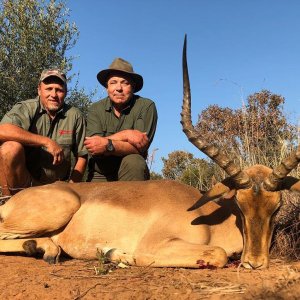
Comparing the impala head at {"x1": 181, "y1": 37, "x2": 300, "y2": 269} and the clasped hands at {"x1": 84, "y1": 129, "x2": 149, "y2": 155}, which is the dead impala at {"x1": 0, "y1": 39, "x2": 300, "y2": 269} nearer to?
the impala head at {"x1": 181, "y1": 37, "x2": 300, "y2": 269}

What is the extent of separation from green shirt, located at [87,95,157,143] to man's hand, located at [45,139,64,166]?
0.90m

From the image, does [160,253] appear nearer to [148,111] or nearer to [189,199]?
[189,199]

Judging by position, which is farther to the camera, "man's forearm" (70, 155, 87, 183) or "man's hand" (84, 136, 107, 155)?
"man's forearm" (70, 155, 87, 183)

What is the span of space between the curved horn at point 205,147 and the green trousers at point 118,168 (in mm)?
2558

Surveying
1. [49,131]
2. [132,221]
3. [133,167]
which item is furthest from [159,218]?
[49,131]

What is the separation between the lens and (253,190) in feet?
16.0

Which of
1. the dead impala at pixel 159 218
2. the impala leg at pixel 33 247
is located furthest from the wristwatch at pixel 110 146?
the impala leg at pixel 33 247

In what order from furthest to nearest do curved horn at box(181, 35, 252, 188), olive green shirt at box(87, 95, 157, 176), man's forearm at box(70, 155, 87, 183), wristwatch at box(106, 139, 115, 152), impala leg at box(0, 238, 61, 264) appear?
olive green shirt at box(87, 95, 157, 176) < man's forearm at box(70, 155, 87, 183) < wristwatch at box(106, 139, 115, 152) < impala leg at box(0, 238, 61, 264) < curved horn at box(181, 35, 252, 188)

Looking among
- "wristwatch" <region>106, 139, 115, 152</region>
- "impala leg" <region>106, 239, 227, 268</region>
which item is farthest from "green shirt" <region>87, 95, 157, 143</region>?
"impala leg" <region>106, 239, 227, 268</region>

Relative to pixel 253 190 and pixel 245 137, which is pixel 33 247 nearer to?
pixel 253 190

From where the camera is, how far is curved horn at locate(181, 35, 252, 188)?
16.4 feet

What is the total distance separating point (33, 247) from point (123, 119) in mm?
3476

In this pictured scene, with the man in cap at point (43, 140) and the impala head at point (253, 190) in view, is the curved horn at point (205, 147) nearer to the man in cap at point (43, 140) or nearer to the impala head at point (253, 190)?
the impala head at point (253, 190)

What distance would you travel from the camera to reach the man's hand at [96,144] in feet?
24.9
